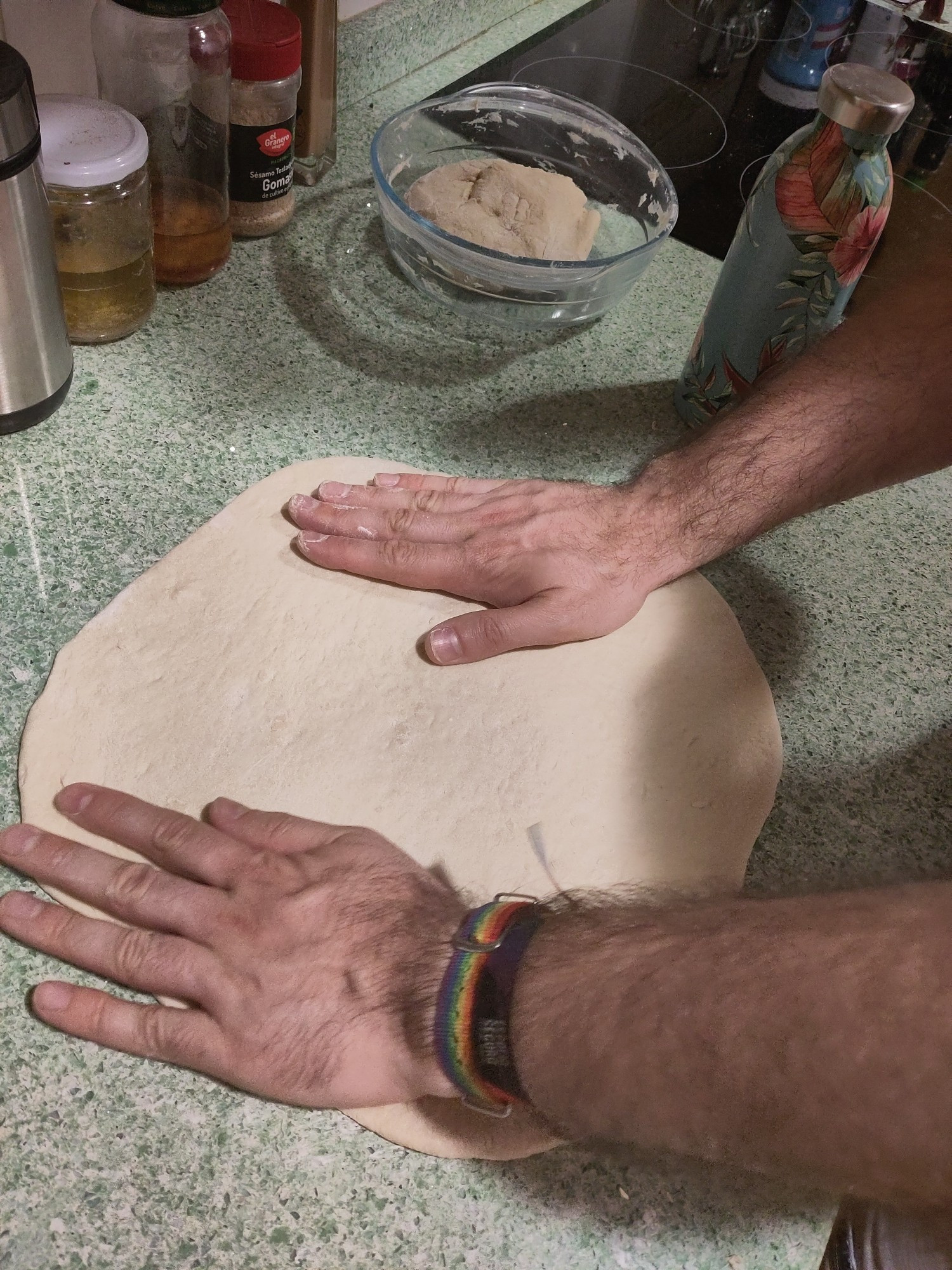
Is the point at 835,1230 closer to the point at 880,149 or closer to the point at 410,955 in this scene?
the point at 410,955

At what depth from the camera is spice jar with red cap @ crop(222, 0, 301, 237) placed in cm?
97

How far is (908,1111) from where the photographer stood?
0.49 meters

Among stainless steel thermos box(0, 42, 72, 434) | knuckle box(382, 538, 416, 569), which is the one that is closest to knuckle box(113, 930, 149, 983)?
knuckle box(382, 538, 416, 569)

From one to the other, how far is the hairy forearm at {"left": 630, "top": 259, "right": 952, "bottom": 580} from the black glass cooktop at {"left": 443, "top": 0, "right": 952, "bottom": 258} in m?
0.44

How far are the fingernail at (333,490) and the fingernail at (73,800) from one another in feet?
1.18

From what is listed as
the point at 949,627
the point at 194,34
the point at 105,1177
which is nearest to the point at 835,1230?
the point at 105,1177

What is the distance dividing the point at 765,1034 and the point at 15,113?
791 millimetres

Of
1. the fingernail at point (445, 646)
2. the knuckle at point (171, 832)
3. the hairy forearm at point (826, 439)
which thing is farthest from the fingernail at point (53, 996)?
the hairy forearm at point (826, 439)

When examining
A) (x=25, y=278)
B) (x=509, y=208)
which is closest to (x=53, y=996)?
(x=25, y=278)

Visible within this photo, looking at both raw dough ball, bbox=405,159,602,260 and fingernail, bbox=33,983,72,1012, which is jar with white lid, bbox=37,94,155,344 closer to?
raw dough ball, bbox=405,159,602,260

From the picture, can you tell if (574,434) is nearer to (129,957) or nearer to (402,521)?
(402,521)

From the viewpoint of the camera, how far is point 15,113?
679 mm

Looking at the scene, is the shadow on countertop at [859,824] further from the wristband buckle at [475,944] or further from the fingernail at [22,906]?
the fingernail at [22,906]

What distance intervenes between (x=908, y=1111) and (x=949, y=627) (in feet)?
2.06
